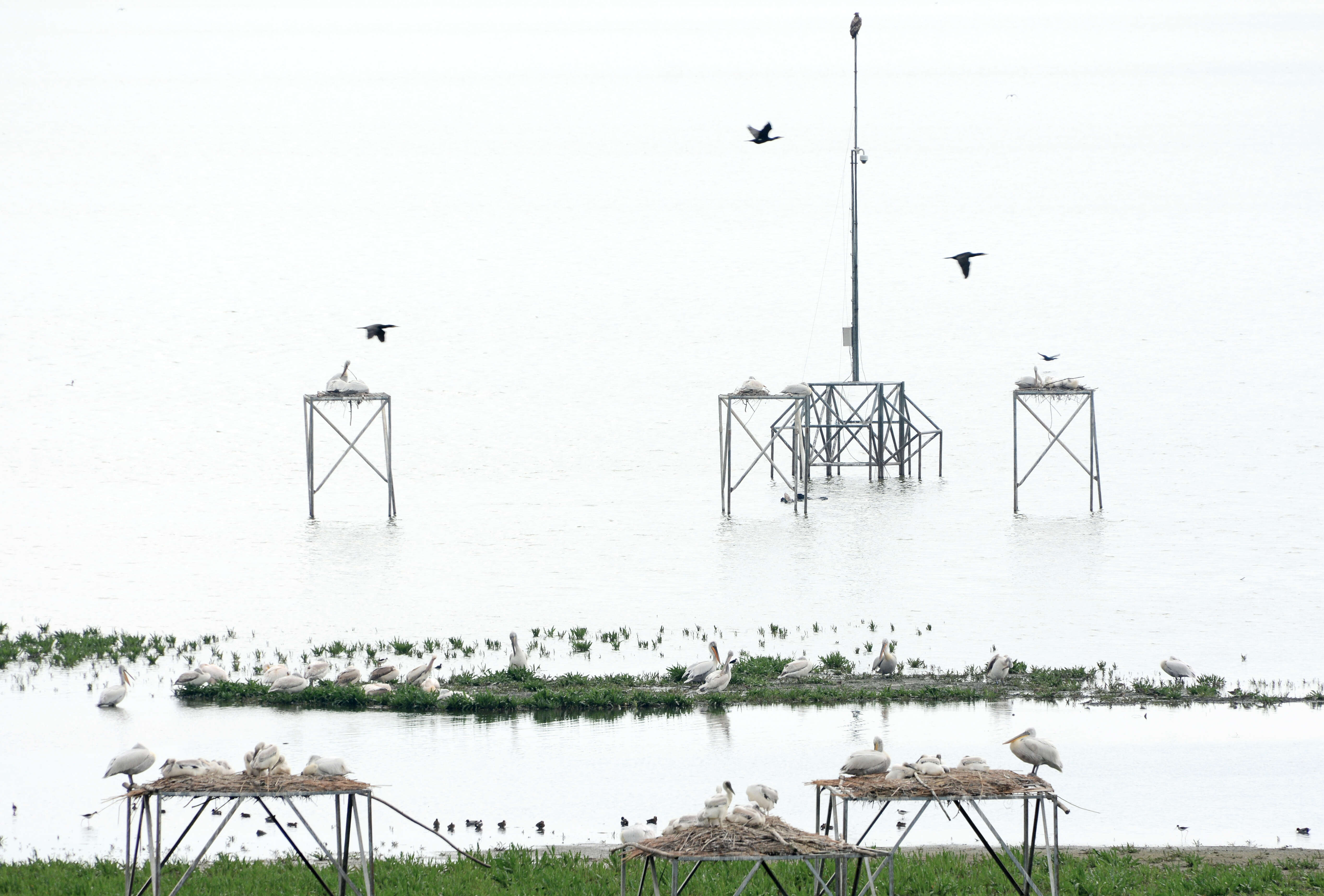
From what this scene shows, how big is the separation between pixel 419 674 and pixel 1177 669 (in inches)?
401

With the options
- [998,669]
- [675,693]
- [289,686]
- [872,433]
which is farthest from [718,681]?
[872,433]

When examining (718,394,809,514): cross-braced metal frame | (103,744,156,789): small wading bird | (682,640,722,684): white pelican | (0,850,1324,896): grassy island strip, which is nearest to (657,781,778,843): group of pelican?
(0,850,1324,896): grassy island strip

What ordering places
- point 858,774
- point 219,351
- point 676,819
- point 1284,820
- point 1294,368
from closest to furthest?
point 676,819 → point 858,774 → point 1284,820 → point 1294,368 → point 219,351

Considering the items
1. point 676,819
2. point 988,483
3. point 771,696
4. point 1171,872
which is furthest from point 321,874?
point 988,483

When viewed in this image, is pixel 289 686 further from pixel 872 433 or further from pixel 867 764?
pixel 872 433

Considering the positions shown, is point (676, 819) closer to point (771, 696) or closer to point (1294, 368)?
point (771, 696)

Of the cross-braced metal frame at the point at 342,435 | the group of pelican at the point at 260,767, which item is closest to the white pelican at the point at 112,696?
the group of pelican at the point at 260,767

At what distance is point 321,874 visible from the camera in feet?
43.7

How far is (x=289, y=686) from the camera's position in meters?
21.0

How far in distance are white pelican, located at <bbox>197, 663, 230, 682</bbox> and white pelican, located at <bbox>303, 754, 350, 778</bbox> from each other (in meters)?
10.5

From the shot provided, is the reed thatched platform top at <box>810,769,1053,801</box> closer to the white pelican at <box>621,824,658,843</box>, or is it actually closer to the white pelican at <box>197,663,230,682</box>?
the white pelican at <box>621,824,658,843</box>

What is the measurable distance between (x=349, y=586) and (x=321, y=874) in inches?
800

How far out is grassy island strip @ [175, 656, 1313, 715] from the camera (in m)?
20.8

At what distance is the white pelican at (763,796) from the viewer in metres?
11.0
